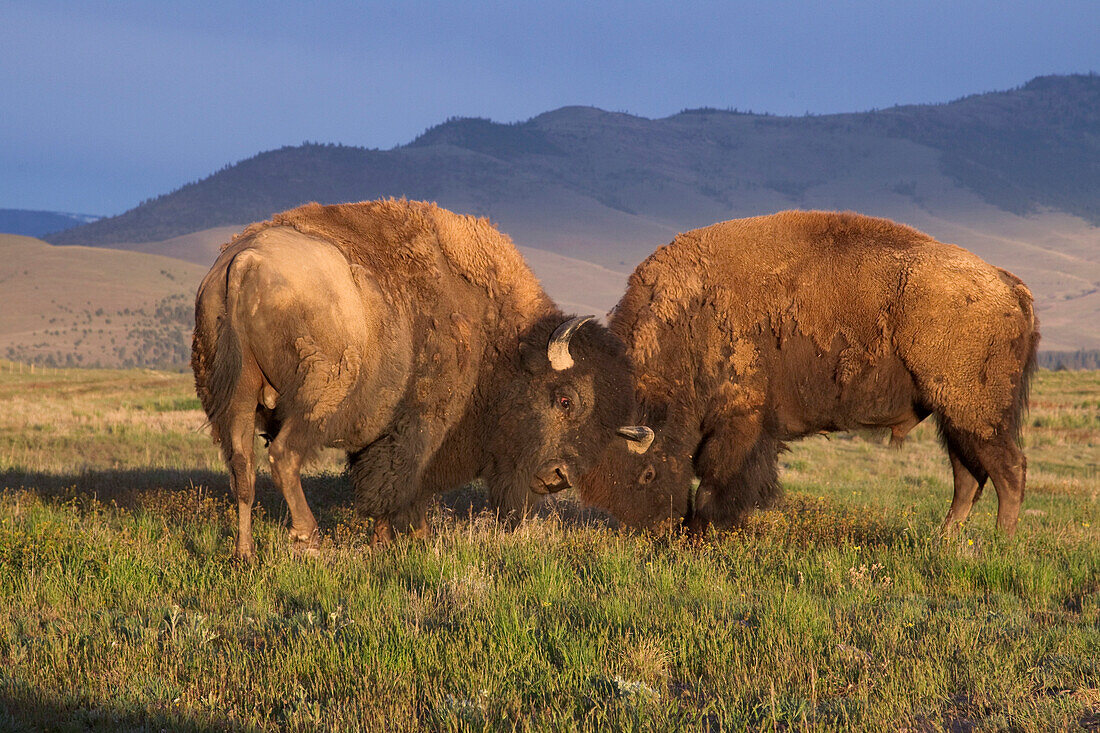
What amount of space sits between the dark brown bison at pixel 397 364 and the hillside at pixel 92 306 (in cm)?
7322

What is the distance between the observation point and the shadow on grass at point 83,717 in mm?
3400

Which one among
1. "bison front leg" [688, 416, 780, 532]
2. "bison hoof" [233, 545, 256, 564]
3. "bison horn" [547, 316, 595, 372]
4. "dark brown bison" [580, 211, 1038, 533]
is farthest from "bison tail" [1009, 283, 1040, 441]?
"bison hoof" [233, 545, 256, 564]

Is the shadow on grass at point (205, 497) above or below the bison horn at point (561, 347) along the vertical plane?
below

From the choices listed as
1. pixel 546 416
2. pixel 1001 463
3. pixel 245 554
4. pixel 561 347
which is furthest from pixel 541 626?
pixel 1001 463

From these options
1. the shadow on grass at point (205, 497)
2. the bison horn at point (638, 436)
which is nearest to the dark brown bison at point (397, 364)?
the bison horn at point (638, 436)

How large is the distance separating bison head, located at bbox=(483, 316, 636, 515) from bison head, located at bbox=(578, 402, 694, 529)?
53cm

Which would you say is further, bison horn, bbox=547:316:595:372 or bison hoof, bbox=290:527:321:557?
bison horn, bbox=547:316:595:372

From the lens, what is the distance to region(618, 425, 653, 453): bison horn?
734 cm

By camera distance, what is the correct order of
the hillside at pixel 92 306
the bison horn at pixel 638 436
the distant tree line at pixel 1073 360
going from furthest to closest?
1. the distant tree line at pixel 1073 360
2. the hillside at pixel 92 306
3. the bison horn at pixel 638 436

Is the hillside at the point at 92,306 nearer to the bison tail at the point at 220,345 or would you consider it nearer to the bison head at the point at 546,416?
the bison head at the point at 546,416

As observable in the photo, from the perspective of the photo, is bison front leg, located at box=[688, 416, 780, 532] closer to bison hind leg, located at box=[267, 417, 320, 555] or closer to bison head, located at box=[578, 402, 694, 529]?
bison head, located at box=[578, 402, 694, 529]

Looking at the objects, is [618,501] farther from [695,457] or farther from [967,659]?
[967,659]

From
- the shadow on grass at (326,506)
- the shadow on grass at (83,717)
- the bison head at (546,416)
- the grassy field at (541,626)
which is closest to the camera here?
the shadow on grass at (83,717)

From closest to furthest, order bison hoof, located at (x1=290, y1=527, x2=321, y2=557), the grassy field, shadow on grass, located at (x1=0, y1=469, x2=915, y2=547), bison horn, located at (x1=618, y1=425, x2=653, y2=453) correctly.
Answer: the grassy field
bison hoof, located at (x1=290, y1=527, x2=321, y2=557)
bison horn, located at (x1=618, y1=425, x2=653, y2=453)
shadow on grass, located at (x1=0, y1=469, x2=915, y2=547)
